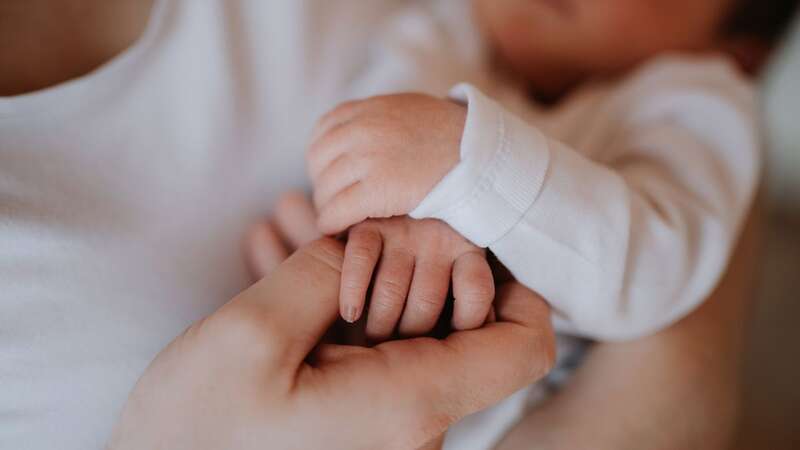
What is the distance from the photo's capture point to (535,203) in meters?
0.49

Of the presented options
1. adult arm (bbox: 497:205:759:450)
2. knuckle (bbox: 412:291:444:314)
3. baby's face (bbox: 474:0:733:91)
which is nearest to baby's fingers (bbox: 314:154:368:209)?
knuckle (bbox: 412:291:444:314)

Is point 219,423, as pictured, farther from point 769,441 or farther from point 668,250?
point 769,441

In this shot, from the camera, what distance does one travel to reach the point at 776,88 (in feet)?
3.35

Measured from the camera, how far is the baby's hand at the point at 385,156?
0.47 metres

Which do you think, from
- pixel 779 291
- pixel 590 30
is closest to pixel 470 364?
pixel 590 30

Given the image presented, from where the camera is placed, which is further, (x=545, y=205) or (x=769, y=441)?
(x=769, y=441)

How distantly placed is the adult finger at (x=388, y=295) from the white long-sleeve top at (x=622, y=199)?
0.05 metres

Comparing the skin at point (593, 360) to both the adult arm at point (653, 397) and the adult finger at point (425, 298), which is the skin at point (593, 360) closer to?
the adult arm at point (653, 397)

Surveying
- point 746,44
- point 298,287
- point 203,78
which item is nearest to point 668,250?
point 298,287

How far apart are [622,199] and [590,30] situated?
42 cm

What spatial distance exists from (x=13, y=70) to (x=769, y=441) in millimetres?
1050

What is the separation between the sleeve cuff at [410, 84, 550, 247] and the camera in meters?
0.47

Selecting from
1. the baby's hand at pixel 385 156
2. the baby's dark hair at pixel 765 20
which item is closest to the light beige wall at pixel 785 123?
→ the baby's dark hair at pixel 765 20

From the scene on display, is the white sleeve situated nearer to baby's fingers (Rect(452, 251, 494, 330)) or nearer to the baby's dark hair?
baby's fingers (Rect(452, 251, 494, 330))
